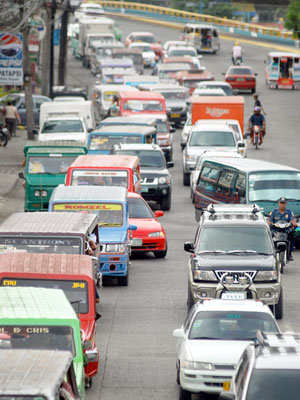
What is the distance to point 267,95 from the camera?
206 feet

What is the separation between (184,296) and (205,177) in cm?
841

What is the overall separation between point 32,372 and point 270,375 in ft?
7.58

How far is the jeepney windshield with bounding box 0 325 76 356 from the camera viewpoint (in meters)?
12.2

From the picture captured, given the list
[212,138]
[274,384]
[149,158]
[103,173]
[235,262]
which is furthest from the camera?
[212,138]

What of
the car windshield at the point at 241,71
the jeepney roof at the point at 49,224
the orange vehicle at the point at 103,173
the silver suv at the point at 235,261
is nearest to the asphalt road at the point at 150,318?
the silver suv at the point at 235,261

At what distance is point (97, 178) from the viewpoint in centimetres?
2633

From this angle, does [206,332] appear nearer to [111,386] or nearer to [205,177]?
[111,386]

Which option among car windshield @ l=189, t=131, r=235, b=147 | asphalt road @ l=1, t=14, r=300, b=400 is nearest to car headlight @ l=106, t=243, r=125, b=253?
asphalt road @ l=1, t=14, r=300, b=400

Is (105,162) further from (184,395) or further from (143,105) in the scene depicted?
(143,105)

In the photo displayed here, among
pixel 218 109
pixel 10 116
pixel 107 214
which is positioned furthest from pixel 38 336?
pixel 10 116

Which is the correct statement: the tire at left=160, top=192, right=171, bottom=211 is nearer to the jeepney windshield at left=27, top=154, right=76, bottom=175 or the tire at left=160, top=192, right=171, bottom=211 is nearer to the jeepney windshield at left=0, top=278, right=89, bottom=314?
the jeepney windshield at left=27, top=154, right=76, bottom=175

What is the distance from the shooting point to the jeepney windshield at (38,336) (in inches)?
481

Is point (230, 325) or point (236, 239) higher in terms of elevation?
point (230, 325)

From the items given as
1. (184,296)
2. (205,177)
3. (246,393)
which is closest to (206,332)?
(246,393)
